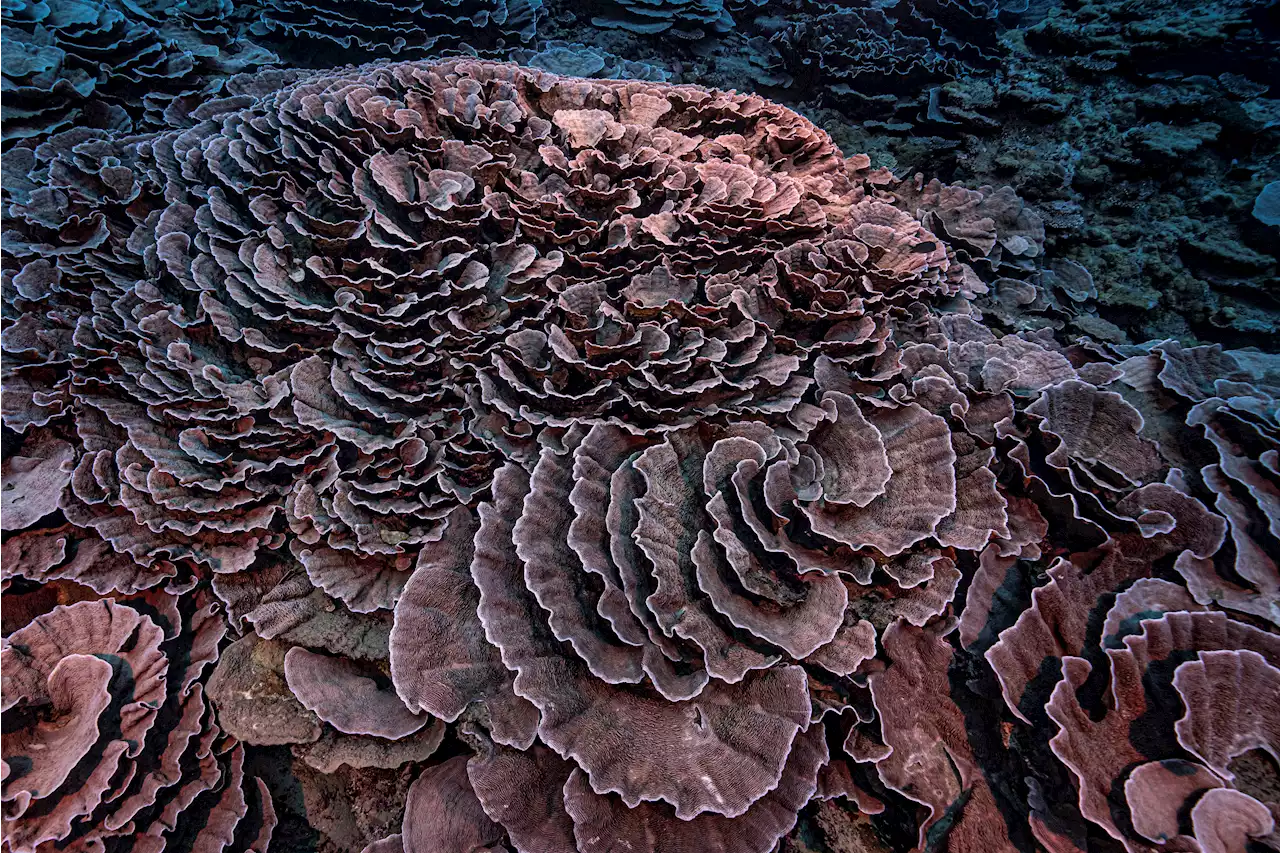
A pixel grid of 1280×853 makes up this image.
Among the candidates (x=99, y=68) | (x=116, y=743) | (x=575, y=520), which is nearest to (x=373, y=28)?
(x=99, y=68)

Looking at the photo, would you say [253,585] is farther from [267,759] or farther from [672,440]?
[672,440]

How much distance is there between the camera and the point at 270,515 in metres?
3.04

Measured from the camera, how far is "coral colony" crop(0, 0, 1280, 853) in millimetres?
2350

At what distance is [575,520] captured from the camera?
2615 mm

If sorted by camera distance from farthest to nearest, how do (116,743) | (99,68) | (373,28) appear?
(373,28)
(99,68)
(116,743)

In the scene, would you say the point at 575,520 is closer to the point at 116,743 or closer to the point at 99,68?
the point at 116,743

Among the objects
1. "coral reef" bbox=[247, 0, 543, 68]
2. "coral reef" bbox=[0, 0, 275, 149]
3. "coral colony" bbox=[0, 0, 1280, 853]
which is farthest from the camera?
"coral reef" bbox=[247, 0, 543, 68]

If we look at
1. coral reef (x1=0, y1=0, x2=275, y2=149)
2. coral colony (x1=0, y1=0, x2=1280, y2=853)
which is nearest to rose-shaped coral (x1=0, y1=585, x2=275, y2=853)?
coral colony (x1=0, y1=0, x2=1280, y2=853)

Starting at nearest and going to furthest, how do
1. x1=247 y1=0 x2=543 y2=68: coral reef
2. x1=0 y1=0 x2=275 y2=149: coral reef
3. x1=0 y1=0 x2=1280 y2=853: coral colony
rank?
x1=0 y1=0 x2=1280 y2=853: coral colony
x1=0 y1=0 x2=275 y2=149: coral reef
x1=247 y1=0 x2=543 y2=68: coral reef

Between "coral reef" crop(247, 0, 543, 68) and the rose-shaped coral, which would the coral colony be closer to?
the rose-shaped coral

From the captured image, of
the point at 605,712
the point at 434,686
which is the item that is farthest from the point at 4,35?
the point at 605,712

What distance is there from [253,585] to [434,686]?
54.3 inches

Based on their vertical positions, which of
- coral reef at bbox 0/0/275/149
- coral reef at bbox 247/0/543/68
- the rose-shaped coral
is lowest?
the rose-shaped coral

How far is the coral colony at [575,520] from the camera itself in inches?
92.5
